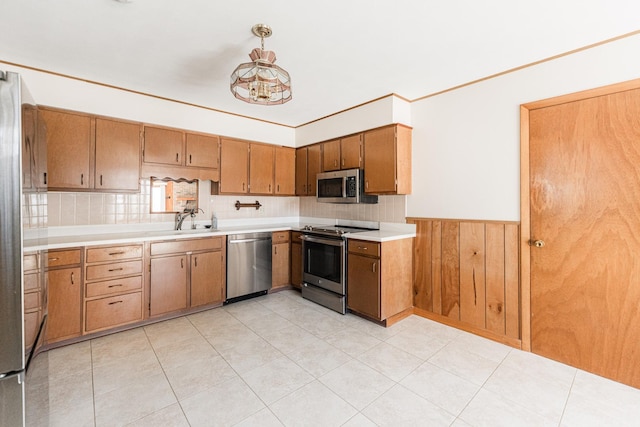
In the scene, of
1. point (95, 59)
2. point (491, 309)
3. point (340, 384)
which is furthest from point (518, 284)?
point (95, 59)

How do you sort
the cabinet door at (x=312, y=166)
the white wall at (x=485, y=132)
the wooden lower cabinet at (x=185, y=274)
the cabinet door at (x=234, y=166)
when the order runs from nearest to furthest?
1. the white wall at (x=485, y=132)
2. the wooden lower cabinet at (x=185, y=274)
3. the cabinet door at (x=234, y=166)
4. the cabinet door at (x=312, y=166)

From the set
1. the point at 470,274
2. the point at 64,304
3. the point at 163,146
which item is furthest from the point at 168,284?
the point at 470,274

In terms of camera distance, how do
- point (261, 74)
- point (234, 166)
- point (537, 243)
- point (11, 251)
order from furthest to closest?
point (234, 166)
point (537, 243)
point (261, 74)
point (11, 251)

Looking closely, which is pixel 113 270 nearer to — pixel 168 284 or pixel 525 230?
pixel 168 284

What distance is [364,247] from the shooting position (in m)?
3.14

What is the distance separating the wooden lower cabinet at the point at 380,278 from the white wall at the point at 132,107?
2.28 meters

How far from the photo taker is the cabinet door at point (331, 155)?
153 inches

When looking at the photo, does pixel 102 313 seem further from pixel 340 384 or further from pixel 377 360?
pixel 377 360

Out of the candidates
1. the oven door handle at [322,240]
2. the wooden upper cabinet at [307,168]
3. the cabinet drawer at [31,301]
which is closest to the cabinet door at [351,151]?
the wooden upper cabinet at [307,168]

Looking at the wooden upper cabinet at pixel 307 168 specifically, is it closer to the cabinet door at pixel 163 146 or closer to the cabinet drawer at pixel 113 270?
the cabinet door at pixel 163 146

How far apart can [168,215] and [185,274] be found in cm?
89

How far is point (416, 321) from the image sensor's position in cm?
318

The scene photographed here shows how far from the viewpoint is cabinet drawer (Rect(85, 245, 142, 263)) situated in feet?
8.83

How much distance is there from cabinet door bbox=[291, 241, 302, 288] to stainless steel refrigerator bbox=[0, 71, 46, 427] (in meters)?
3.11
